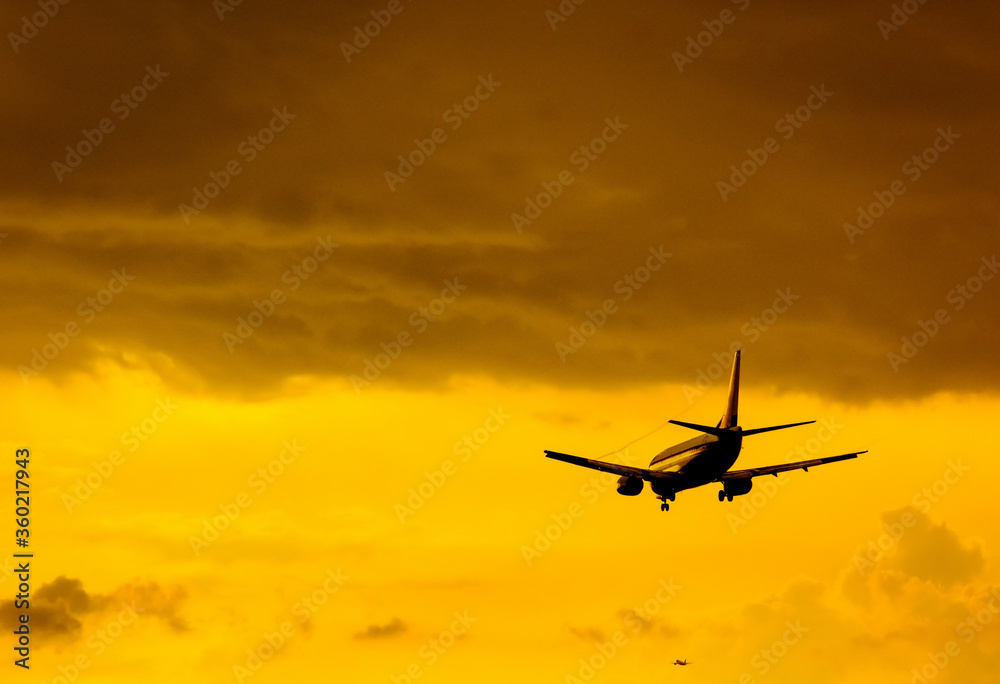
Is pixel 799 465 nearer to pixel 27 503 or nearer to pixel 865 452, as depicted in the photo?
pixel 865 452

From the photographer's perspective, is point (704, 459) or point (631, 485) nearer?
point (704, 459)

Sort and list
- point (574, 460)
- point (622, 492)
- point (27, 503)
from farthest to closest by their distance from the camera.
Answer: point (622, 492), point (574, 460), point (27, 503)

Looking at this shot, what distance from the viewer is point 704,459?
136 m

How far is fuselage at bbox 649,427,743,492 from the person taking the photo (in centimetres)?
13525

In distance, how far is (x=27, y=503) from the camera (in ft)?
407

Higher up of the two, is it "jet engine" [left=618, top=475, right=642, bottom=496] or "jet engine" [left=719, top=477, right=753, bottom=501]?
"jet engine" [left=618, top=475, right=642, bottom=496]

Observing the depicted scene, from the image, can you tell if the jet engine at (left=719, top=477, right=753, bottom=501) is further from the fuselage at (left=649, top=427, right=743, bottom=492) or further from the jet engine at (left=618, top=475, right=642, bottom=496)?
the jet engine at (left=618, top=475, right=642, bottom=496)

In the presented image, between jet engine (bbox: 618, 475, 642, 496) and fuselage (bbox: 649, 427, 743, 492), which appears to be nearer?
fuselage (bbox: 649, 427, 743, 492)

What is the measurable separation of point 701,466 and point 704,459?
916 mm

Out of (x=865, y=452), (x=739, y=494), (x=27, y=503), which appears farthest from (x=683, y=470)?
(x=27, y=503)

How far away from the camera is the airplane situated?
443ft

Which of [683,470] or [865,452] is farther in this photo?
[683,470]

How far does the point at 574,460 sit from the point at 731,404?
Answer: 2391cm

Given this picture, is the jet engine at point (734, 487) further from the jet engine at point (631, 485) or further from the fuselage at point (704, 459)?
the jet engine at point (631, 485)
